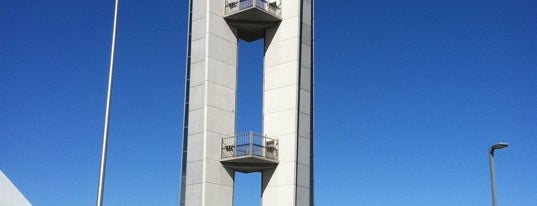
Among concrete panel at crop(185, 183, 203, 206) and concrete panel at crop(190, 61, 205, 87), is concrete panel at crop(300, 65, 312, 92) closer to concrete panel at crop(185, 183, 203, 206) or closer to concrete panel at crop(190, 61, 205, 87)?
concrete panel at crop(190, 61, 205, 87)

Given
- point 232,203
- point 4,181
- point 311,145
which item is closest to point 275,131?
point 311,145

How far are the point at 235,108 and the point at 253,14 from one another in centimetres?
533

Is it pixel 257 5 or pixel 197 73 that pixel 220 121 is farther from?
pixel 257 5

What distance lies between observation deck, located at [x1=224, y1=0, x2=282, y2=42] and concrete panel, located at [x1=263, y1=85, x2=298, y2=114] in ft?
13.1

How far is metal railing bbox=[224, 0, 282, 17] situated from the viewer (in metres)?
38.7

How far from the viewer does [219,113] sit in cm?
3762

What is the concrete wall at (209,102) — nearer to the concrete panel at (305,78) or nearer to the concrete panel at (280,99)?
the concrete panel at (280,99)

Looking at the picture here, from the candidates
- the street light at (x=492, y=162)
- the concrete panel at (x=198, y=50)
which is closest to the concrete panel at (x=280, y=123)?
the concrete panel at (x=198, y=50)

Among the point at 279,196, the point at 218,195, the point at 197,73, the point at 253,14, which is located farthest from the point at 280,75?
the point at 218,195

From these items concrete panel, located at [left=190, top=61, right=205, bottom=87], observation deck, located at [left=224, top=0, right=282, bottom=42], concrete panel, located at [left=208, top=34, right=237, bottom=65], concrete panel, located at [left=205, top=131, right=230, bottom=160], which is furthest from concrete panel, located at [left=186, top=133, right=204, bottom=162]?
observation deck, located at [left=224, top=0, right=282, bottom=42]

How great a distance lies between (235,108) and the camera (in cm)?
3872

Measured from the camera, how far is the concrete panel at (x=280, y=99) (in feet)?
124

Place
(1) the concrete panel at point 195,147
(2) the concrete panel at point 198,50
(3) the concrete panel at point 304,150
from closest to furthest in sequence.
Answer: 1. (1) the concrete panel at point 195,147
2. (3) the concrete panel at point 304,150
3. (2) the concrete panel at point 198,50

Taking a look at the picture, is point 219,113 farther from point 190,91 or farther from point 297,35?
point 297,35
